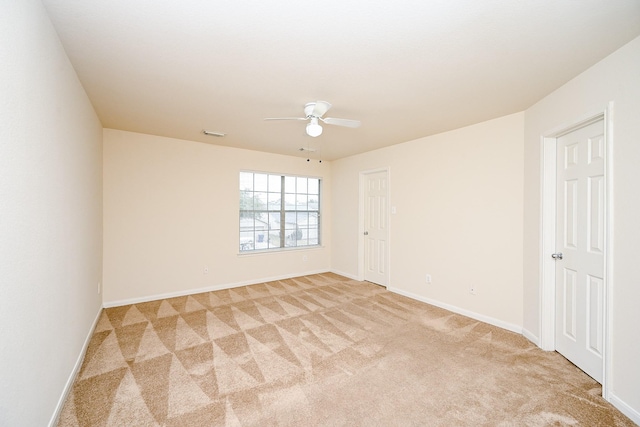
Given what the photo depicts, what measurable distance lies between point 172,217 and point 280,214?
1.99 meters

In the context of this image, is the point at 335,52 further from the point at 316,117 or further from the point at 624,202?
the point at 624,202

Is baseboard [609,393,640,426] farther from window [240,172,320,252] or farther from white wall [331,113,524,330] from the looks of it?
window [240,172,320,252]

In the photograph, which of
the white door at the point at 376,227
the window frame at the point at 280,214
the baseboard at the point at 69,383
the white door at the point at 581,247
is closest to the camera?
the baseboard at the point at 69,383

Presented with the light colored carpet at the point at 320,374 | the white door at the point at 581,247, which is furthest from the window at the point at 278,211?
the white door at the point at 581,247

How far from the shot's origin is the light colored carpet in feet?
5.86

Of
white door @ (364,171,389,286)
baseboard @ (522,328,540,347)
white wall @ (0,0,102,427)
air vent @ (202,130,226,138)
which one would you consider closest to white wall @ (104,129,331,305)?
air vent @ (202,130,226,138)

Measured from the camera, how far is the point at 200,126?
3.63 metres

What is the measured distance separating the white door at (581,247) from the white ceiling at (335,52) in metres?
0.67

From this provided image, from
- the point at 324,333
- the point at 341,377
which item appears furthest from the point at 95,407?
the point at 324,333

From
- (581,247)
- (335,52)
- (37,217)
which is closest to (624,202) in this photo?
(581,247)

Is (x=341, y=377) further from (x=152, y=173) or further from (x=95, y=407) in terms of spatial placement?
(x=152, y=173)

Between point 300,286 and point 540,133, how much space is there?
13.2 feet

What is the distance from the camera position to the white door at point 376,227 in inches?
192

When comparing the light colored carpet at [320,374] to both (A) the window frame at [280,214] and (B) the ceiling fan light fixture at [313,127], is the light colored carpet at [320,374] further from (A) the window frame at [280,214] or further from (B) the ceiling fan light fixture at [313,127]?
(B) the ceiling fan light fixture at [313,127]
